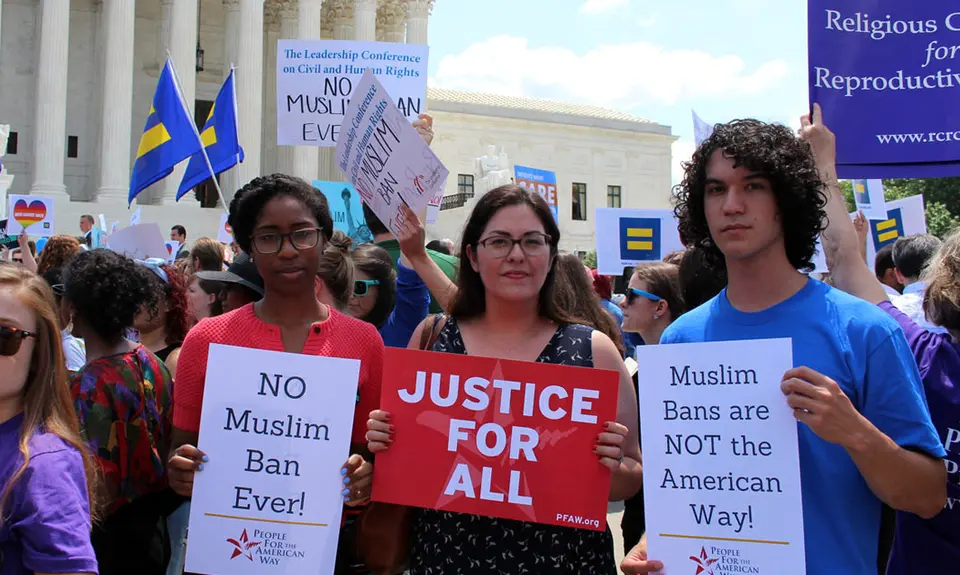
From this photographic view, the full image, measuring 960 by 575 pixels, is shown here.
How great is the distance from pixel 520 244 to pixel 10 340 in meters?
1.57

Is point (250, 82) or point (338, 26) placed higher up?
point (338, 26)

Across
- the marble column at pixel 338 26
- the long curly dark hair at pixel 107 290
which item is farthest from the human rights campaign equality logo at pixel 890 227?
the marble column at pixel 338 26

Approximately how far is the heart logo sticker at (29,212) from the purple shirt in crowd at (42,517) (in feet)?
54.3

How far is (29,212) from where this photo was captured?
57.9 feet

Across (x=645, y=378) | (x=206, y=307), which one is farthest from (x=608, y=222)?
(x=645, y=378)

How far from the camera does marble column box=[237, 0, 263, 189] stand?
38062mm

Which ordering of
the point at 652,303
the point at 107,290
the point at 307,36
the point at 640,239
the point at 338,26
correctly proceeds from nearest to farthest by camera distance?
the point at 107,290
the point at 652,303
the point at 640,239
the point at 307,36
the point at 338,26

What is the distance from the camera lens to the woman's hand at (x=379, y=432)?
3.02 metres

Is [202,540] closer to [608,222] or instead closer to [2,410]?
[2,410]

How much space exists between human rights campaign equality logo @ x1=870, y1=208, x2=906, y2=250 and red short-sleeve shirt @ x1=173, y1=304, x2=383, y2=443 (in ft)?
32.4

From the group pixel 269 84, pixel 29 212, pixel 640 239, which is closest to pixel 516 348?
pixel 640 239

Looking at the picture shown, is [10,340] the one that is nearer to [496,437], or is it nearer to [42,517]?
[42,517]

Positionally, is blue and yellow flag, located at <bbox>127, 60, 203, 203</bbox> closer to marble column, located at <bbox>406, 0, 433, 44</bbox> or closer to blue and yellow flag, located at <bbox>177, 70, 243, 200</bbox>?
blue and yellow flag, located at <bbox>177, 70, 243, 200</bbox>

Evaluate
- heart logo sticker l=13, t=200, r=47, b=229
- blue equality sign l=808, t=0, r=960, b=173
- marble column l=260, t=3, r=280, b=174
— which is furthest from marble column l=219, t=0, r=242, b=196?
blue equality sign l=808, t=0, r=960, b=173
